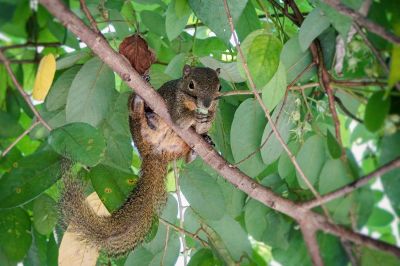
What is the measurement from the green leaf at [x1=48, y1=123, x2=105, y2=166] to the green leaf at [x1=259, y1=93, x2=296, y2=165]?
1.46 ft

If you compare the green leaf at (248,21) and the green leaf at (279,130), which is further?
the green leaf at (248,21)

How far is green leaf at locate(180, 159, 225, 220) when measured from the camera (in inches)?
69.1

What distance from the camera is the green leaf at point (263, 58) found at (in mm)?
1399

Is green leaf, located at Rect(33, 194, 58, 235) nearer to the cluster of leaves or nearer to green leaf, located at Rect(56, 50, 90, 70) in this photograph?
the cluster of leaves

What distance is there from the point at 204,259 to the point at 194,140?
13.8 inches

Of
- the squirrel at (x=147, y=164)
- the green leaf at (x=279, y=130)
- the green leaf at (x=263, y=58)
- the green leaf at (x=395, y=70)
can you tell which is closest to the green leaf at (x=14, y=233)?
the squirrel at (x=147, y=164)

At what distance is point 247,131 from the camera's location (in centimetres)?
Result: 170

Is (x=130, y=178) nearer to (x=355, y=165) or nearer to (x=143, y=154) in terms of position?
(x=143, y=154)

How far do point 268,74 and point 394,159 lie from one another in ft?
1.31

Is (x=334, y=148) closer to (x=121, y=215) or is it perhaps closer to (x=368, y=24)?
(x=368, y=24)

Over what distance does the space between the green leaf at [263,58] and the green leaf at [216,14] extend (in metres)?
0.13

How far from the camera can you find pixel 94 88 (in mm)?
1704

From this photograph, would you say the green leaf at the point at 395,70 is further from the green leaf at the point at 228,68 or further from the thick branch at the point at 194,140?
the green leaf at the point at 228,68

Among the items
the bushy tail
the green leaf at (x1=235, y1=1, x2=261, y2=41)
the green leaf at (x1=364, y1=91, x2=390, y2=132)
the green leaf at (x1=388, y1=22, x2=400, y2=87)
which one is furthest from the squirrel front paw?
the green leaf at (x1=388, y1=22, x2=400, y2=87)
